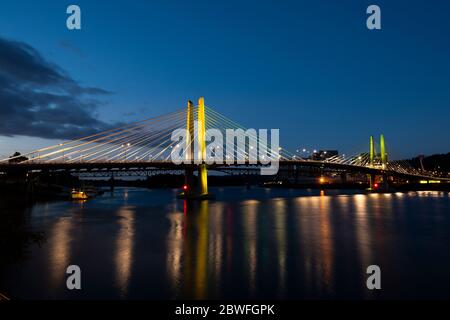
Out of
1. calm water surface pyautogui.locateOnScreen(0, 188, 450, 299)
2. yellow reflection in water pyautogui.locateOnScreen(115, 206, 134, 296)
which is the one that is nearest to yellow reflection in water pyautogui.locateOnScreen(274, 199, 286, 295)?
calm water surface pyautogui.locateOnScreen(0, 188, 450, 299)

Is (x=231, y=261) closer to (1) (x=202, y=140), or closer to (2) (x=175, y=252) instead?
(2) (x=175, y=252)

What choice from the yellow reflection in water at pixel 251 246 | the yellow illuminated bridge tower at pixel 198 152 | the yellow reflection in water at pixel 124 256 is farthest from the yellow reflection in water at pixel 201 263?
the yellow illuminated bridge tower at pixel 198 152

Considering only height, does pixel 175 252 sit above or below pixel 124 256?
below

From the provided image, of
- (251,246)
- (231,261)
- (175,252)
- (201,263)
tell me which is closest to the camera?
(201,263)

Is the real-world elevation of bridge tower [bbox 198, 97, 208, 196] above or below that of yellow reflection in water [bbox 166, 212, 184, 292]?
above

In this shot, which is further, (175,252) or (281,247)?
(281,247)

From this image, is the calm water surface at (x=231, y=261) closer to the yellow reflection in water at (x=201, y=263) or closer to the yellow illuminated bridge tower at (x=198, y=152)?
the yellow reflection in water at (x=201, y=263)

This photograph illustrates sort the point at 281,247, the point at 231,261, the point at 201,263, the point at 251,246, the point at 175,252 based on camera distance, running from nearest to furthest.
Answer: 1. the point at 201,263
2. the point at 231,261
3. the point at 175,252
4. the point at 281,247
5. the point at 251,246

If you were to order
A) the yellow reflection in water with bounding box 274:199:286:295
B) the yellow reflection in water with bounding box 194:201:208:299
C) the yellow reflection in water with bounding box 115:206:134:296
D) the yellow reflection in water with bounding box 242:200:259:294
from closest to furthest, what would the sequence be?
the yellow reflection in water with bounding box 194:201:208:299 < the yellow reflection in water with bounding box 115:206:134:296 < the yellow reflection in water with bounding box 274:199:286:295 < the yellow reflection in water with bounding box 242:200:259:294

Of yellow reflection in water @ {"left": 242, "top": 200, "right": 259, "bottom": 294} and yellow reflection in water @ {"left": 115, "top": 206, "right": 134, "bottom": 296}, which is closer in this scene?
yellow reflection in water @ {"left": 115, "top": 206, "right": 134, "bottom": 296}

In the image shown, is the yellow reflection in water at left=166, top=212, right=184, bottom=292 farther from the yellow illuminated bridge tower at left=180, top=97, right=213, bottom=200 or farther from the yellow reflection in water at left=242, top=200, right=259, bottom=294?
the yellow illuminated bridge tower at left=180, top=97, right=213, bottom=200

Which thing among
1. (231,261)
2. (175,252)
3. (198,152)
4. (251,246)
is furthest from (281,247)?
(198,152)
